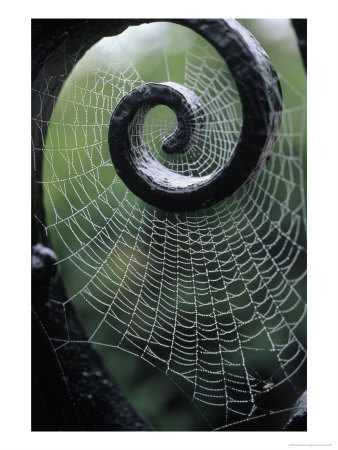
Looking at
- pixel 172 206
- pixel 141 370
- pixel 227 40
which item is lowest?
pixel 141 370

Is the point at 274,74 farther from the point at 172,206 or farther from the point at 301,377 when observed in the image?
the point at 301,377

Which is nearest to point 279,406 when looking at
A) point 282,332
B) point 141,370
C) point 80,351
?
point 282,332

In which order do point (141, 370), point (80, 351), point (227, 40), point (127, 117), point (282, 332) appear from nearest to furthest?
point (227, 40), point (127, 117), point (80, 351), point (282, 332), point (141, 370)

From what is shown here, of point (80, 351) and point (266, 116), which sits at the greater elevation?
point (266, 116)

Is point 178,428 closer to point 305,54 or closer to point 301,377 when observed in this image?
point 301,377

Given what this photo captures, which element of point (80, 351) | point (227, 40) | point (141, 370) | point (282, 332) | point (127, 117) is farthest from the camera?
point (141, 370)

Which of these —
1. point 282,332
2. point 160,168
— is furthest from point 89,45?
point 282,332

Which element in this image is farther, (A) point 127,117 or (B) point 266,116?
(A) point 127,117
